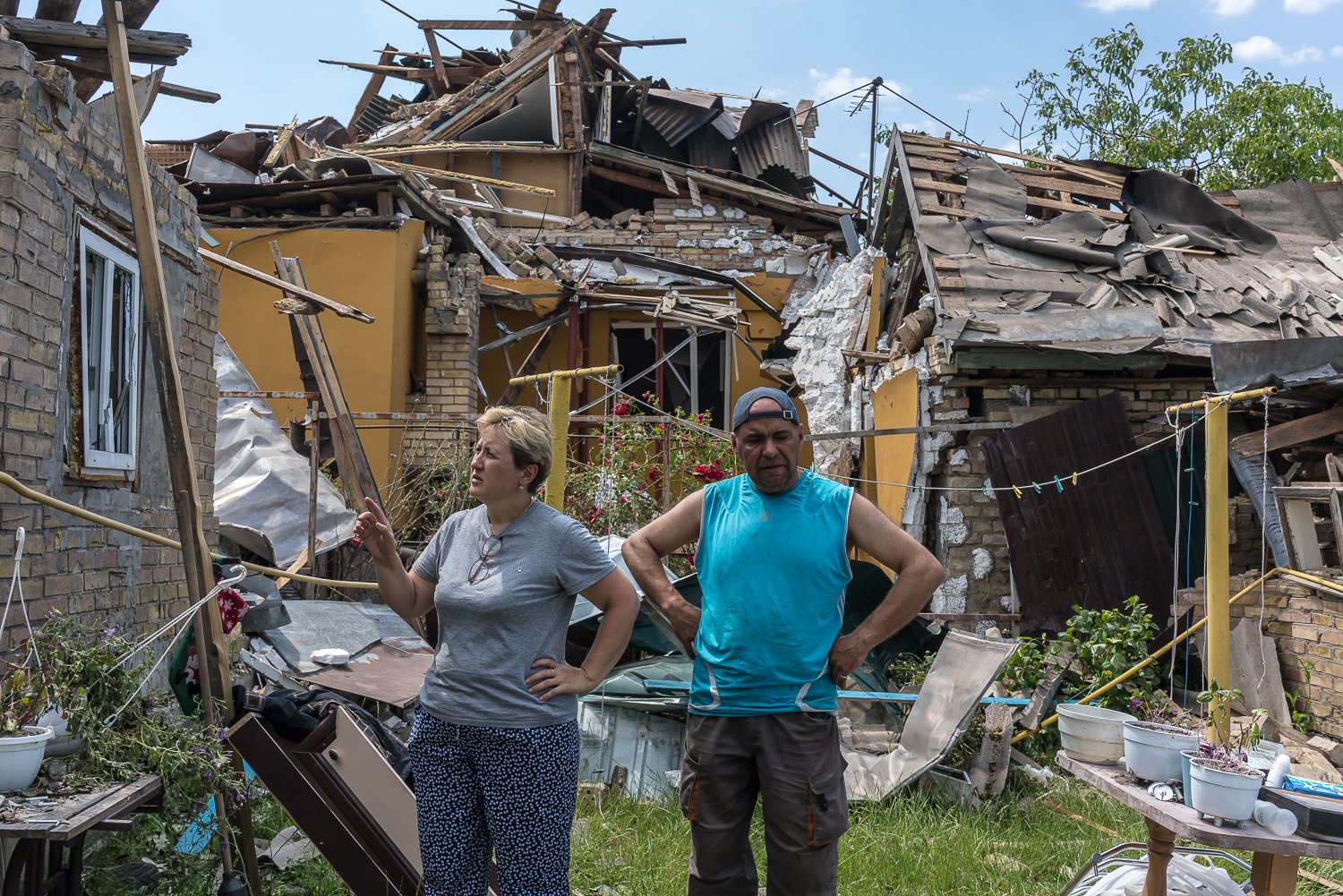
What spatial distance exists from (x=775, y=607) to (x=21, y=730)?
6.74 feet

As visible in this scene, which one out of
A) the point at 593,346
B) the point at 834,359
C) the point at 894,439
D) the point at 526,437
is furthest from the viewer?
the point at 593,346

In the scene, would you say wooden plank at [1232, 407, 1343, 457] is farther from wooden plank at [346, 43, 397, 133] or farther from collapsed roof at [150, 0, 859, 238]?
wooden plank at [346, 43, 397, 133]

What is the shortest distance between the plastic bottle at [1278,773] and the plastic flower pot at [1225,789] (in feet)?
0.58

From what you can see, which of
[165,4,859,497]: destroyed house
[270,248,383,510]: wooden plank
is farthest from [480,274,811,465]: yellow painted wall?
[270,248,383,510]: wooden plank

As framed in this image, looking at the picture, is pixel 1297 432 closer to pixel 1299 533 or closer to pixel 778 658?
pixel 1299 533

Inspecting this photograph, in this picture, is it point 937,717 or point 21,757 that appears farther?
point 937,717

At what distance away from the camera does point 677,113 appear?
16.0 meters

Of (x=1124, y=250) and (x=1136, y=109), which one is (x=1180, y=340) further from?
(x=1136, y=109)

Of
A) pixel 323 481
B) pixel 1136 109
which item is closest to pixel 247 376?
pixel 323 481

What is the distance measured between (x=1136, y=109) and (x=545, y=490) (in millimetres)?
20414

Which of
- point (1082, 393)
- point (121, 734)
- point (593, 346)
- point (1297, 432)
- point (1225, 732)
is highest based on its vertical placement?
point (593, 346)

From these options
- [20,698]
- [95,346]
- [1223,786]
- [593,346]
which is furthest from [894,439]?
[20,698]

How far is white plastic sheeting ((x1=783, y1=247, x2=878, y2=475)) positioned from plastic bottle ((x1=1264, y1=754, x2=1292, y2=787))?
8.40 meters

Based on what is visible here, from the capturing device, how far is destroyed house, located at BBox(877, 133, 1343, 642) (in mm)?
7855
